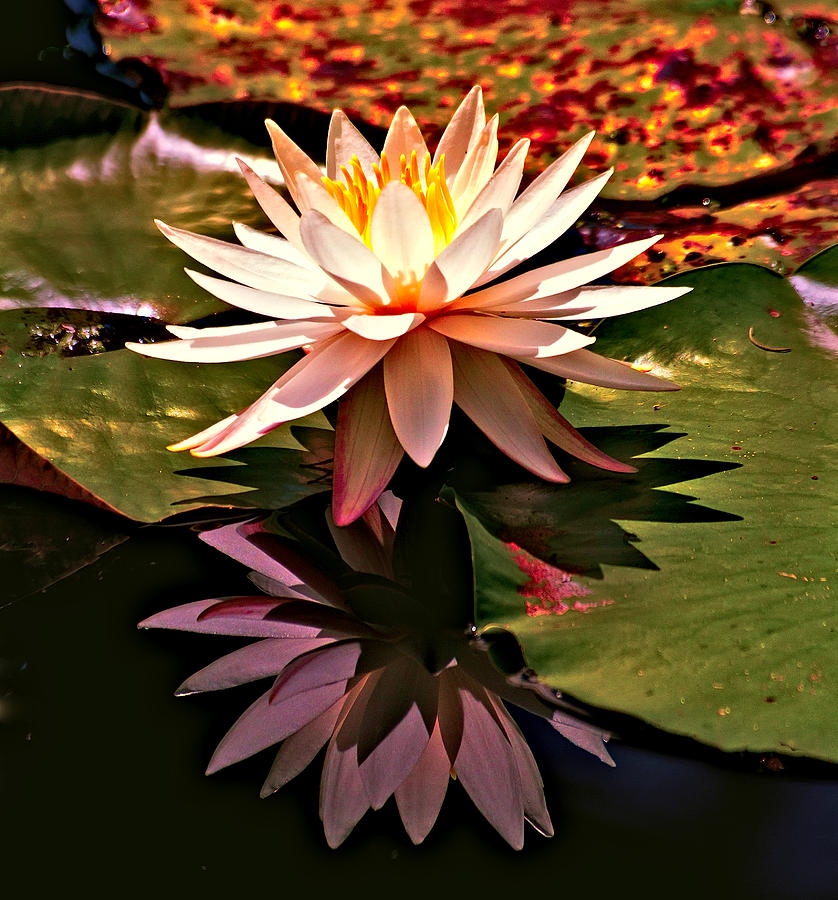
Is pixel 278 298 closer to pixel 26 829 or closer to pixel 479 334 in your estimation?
pixel 479 334

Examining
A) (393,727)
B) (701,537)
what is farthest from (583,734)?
(701,537)

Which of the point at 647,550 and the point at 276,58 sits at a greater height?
the point at 276,58

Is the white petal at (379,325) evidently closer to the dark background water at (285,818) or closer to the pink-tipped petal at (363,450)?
the pink-tipped petal at (363,450)

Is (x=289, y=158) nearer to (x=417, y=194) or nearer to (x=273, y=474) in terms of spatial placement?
(x=417, y=194)

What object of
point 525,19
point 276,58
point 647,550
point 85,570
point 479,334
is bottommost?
point 85,570

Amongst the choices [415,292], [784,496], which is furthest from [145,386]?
[784,496]

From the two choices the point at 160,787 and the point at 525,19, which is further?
the point at 525,19

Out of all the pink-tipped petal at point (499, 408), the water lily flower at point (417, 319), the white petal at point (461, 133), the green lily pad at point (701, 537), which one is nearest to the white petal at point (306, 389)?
the water lily flower at point (417, 319)
